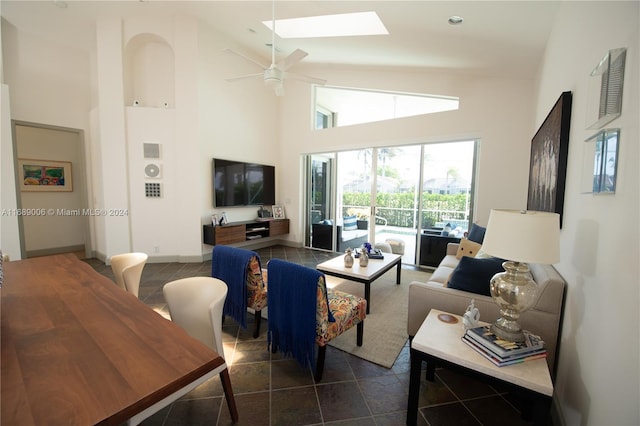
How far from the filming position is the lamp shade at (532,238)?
1300mm

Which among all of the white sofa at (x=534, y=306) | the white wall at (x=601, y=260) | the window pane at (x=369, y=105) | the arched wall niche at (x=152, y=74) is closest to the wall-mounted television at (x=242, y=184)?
the arched wall niche at (x=152, y=74)

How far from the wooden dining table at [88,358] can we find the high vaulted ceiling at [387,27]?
3.41 m

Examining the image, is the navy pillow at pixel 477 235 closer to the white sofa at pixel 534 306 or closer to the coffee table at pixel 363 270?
the coffee table at pixel 363 270

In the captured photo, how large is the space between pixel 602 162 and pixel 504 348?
1.04m

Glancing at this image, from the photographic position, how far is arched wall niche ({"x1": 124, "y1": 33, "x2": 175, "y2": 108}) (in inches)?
189

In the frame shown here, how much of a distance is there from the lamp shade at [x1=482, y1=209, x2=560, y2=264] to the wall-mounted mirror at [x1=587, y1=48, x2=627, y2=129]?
50 cm

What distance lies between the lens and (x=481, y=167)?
170 inches

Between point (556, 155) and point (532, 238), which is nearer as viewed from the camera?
point (532, 238)

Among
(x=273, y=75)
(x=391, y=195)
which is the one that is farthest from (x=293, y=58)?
(x=391, y=195)

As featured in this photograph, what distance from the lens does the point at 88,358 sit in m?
1.00

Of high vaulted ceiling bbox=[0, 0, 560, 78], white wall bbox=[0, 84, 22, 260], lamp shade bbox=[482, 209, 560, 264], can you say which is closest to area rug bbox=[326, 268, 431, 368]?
lamp shade bbox=[482, 209, 560, 264]

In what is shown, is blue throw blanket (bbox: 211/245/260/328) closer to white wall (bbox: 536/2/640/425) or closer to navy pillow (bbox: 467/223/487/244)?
white wall (bbox: 536/2/640/425)

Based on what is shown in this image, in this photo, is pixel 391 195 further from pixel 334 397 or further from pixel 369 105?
pixel 334 397

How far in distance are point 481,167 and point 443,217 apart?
101cm
